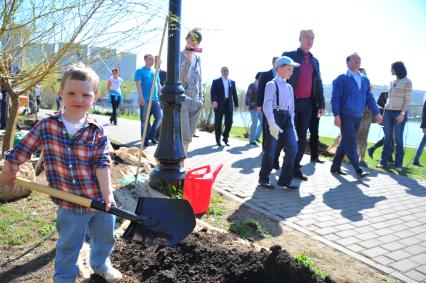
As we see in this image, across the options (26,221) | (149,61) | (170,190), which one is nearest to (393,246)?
(170,190)

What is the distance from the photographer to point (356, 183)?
664cm

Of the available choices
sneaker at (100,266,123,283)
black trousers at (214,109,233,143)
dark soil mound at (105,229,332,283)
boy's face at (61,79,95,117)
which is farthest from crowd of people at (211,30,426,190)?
boy's face at (61,79,95,117)

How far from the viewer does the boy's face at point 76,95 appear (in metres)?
2.37

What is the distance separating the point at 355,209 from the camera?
16.5ft

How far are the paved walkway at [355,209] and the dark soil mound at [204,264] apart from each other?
119 centimetres

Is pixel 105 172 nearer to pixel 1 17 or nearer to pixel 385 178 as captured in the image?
pixel 1 17

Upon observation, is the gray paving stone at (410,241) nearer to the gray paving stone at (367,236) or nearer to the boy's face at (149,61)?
the gray paving stone at (367,236)

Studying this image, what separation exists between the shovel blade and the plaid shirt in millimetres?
395

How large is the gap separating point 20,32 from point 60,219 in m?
2.34

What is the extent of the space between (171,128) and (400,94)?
5.74 m

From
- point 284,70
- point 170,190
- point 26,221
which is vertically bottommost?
point 26,221

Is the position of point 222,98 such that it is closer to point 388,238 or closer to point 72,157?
point 388,238

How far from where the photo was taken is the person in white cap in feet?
17.6

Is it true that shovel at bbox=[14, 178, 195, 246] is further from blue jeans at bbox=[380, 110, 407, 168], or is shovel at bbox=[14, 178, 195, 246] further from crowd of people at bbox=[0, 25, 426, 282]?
blue jeans at bbox=[380, 110, 407, 168]
